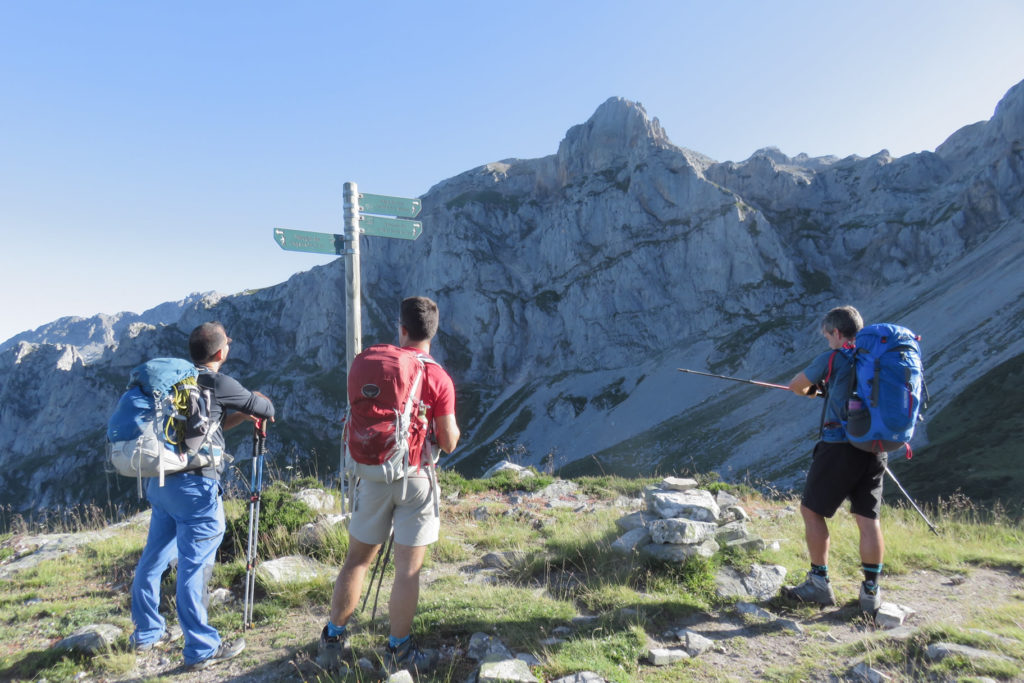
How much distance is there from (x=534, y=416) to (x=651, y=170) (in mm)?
53296

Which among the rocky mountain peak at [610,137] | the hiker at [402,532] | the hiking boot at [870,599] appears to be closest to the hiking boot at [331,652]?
the hiker at [402,532]

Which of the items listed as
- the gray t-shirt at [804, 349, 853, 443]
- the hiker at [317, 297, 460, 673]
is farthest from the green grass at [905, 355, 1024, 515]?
the hiker at [317, 297, 460, 673]

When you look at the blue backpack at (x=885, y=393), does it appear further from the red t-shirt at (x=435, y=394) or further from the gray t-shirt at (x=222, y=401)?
the gray t-shirt at (x=222, y=401)

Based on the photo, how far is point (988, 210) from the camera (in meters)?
73.9

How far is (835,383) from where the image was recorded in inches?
195

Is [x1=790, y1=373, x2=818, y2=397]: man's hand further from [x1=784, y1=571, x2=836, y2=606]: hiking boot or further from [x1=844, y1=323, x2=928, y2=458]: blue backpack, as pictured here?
→ [x1=784, y1=571, x2=836, y2=606]: hiking boot

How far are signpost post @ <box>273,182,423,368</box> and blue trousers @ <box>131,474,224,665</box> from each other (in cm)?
300

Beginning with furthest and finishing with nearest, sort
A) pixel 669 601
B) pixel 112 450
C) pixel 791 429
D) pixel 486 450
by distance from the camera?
pixel 486 450
pixel 791 429
pixel 669 601
pixel 112 450

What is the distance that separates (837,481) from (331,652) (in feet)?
15.4

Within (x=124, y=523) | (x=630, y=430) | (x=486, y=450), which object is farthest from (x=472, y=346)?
(x=124, y=523)

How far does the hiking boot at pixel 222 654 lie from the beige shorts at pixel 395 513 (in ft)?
5.17

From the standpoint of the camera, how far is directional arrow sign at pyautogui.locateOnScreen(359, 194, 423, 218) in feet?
25.0

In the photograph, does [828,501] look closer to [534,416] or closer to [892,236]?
[534,416]

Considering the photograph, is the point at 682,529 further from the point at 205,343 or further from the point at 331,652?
the point at 205,343
